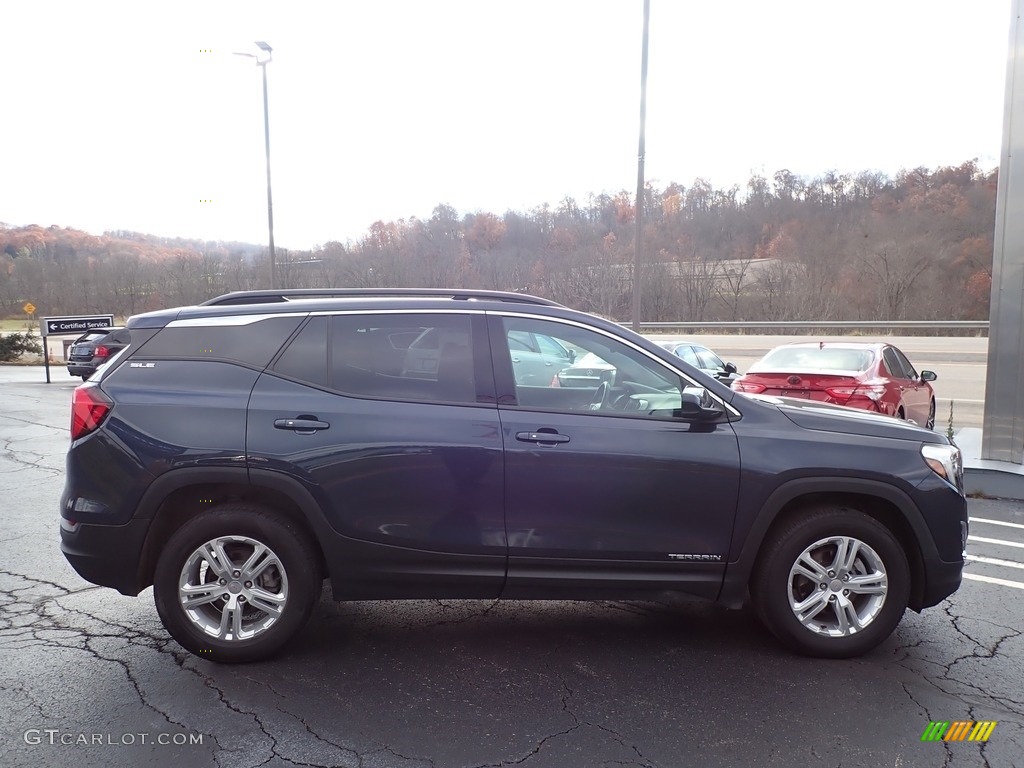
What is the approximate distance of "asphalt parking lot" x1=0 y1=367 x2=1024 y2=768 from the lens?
302 cm

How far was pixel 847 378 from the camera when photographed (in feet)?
29.0

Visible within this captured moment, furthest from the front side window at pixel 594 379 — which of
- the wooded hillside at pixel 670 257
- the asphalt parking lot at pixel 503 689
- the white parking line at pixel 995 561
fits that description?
the wooded hillside at pixel 670 257

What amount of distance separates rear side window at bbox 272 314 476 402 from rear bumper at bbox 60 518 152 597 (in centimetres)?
111

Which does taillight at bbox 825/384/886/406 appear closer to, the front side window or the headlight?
the headlight

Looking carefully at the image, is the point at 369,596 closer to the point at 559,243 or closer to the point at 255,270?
the point at 255,270

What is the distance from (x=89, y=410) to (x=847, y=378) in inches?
316

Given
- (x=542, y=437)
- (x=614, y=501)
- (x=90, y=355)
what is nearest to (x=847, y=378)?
(x=614, y=501)

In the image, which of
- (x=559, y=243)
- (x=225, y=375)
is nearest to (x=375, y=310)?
(x=225, y=375)

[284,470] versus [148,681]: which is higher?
[284,470]

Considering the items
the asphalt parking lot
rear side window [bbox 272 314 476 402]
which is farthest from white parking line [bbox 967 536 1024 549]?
rear side window [bbox 272 314 476 402]

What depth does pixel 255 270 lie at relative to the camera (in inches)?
1463

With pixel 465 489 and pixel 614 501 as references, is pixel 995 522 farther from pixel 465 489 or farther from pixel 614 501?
pixel 465 489

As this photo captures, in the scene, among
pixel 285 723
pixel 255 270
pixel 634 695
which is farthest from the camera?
pixel 255 270

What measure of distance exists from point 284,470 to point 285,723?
1.16 m
